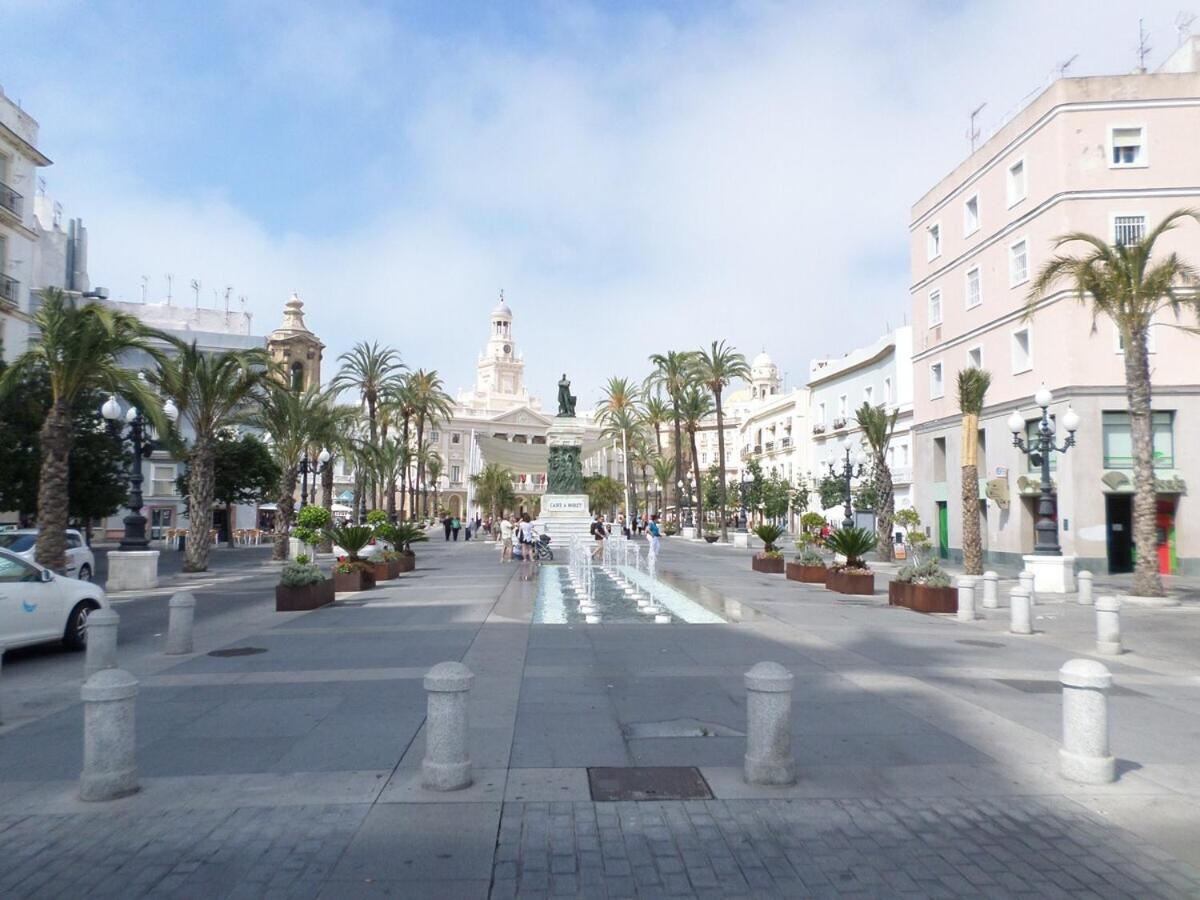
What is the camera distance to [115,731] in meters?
6.12

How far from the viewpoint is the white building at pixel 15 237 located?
34844 mm

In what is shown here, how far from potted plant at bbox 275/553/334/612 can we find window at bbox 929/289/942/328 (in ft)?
93.7

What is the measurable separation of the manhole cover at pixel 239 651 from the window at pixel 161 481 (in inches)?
2130

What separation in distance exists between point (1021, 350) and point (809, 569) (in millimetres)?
13158

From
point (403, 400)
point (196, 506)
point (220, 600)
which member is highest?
point (403, 400)

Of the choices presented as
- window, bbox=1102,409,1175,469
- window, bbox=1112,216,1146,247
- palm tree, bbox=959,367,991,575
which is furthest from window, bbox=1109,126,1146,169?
palm tree, bbox=959,367,991,575

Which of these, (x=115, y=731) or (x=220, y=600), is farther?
(x=220, y=600)

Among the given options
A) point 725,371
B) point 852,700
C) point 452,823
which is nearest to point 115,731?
point 452,823

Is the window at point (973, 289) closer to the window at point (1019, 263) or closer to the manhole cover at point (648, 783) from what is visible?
the window at point (1019, 263)

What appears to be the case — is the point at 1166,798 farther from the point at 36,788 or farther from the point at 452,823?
the point at 36,788

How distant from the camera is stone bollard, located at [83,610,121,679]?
1041cm

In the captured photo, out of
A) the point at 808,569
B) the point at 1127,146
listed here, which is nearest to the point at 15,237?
the point at 808,569

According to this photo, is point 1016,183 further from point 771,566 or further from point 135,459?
point 135,459

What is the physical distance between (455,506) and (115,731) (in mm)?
114172
